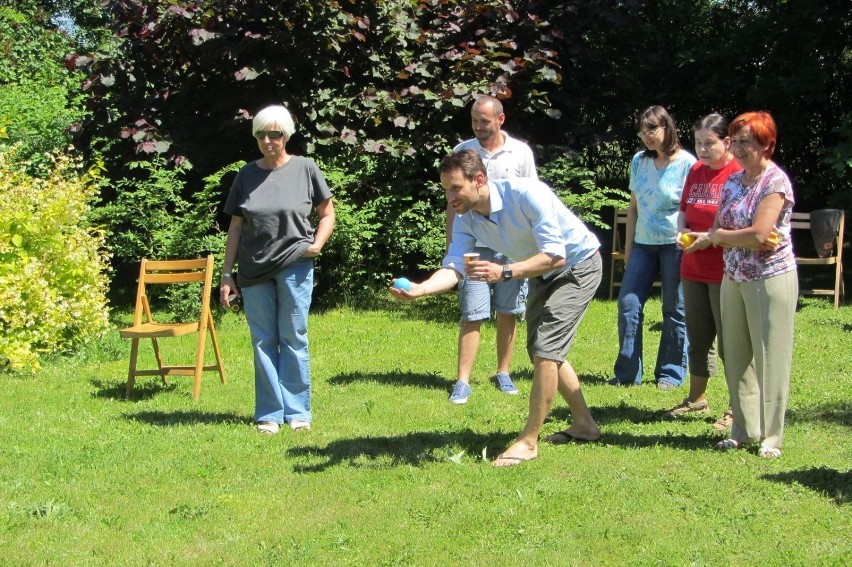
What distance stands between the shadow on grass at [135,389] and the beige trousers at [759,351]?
4083mm

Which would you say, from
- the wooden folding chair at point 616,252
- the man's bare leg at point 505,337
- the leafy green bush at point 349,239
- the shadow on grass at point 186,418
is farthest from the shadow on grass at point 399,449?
the wooden folding chair at point 616,252

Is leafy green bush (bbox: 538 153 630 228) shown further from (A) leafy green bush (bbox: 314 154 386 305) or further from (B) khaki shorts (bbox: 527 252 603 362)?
(B) khaki shorts (bbox: 527 252 603 362)

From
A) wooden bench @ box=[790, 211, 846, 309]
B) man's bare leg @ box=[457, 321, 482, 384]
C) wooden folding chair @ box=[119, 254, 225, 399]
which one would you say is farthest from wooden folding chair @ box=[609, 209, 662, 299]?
wooden folding chair @ box=[119, 254, 225, 399]

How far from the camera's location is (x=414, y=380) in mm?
7516

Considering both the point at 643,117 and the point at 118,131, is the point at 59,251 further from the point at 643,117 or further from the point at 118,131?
the point at 643,117

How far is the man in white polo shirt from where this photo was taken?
6668 mm

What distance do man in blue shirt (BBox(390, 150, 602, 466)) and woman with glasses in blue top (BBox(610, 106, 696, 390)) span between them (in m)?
1.66

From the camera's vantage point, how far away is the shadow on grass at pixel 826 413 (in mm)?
6191

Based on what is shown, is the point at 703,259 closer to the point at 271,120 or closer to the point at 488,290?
the point at 488,290

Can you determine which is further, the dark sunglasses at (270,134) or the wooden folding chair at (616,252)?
the wooden folding chair at (616,252)

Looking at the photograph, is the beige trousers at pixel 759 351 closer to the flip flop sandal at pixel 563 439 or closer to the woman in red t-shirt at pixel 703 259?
the woman in red t-shirt at pixel 703 259

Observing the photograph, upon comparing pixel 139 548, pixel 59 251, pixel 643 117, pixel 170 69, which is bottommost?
pixel 139 548

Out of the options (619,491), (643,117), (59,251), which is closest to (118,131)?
(59,251)

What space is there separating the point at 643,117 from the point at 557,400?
201 centimetres
